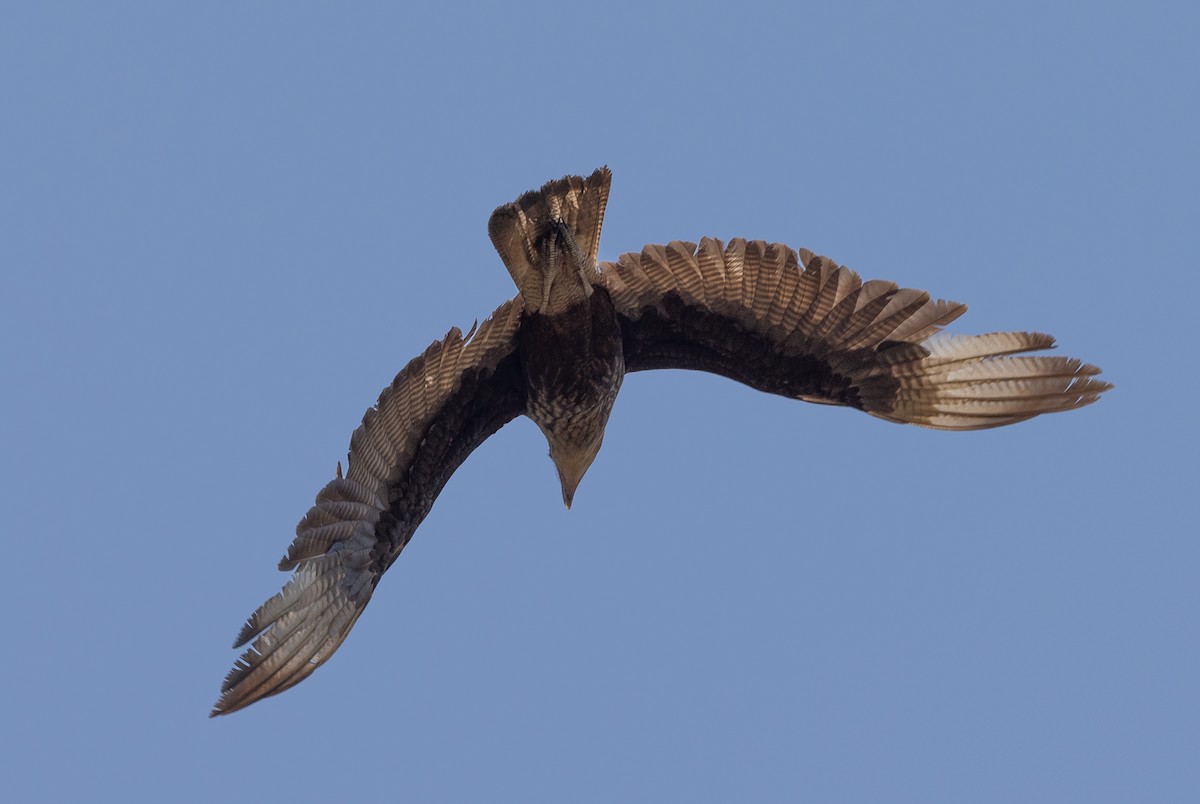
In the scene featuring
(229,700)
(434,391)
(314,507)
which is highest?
(434,391)

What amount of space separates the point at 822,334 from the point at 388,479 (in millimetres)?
2850

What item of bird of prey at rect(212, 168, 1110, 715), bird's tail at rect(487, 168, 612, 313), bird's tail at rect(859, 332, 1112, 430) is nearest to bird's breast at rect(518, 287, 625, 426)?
bird of prey at rect(212, 168, 1110, 715)

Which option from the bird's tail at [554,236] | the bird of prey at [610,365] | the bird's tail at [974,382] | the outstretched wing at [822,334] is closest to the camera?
the bird's tail at [554,236]

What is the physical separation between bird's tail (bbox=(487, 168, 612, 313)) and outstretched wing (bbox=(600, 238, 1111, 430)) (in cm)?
38

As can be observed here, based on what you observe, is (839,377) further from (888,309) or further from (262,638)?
(262,638)

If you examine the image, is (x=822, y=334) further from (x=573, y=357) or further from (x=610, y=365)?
(x=573, y=357)

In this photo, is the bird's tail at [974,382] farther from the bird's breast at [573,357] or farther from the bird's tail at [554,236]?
the bird's tail at [554,236]

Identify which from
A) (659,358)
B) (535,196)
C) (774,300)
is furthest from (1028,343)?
(535,196)

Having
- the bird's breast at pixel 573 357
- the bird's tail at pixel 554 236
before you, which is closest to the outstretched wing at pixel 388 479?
the bird's breast at pixel 573 357

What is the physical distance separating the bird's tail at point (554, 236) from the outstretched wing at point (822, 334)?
376 millimetres

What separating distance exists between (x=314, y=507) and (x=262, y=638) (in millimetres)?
895

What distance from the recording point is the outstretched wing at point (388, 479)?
1091cm

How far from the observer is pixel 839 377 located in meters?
11.3

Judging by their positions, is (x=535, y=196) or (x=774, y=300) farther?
(x=774, y=300)
